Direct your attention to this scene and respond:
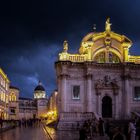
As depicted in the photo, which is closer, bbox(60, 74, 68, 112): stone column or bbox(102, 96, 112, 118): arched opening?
bbox(60, 74, 68, 112): stone column

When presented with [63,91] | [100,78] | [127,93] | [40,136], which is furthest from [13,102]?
[40,136]

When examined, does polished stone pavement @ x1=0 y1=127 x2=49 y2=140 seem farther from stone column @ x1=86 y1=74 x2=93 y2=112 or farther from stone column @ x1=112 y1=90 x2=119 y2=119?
stone column @ x1=112 y1=90 x2=119 y2=119

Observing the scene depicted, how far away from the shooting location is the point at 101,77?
59.2 metres

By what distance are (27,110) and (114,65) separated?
11099 centimetres

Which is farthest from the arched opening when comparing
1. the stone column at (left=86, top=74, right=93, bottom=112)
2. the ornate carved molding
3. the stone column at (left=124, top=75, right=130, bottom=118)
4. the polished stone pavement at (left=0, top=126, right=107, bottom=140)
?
the polished stone pavement at (left=0, top=126, right=107, bottom=140)

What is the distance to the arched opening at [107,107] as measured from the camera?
194 ft

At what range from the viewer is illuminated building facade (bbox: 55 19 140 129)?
57562 millimetres

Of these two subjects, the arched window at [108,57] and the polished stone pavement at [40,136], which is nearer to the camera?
the polished stone pavement at [40,136]

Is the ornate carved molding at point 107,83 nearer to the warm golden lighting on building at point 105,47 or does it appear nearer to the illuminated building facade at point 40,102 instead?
the warm golden lighting on building at point 105,47

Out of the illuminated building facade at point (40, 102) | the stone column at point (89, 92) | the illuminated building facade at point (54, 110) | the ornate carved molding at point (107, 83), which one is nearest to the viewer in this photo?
the stone column at point (89, 92)

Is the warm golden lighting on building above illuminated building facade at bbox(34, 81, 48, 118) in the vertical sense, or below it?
above

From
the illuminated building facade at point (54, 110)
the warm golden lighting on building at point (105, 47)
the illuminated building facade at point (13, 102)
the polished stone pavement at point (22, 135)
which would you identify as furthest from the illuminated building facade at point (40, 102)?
the polished stone pavement at point (22, 135)

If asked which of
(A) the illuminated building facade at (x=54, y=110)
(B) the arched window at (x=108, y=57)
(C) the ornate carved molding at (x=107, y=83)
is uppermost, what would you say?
(B) the arched window at (x=108, y=57)

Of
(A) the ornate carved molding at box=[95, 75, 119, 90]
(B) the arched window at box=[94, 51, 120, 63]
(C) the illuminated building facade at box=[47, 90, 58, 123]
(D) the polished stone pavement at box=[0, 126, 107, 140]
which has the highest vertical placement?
(B) the arched window at box=[94, 51, 120, 63]
